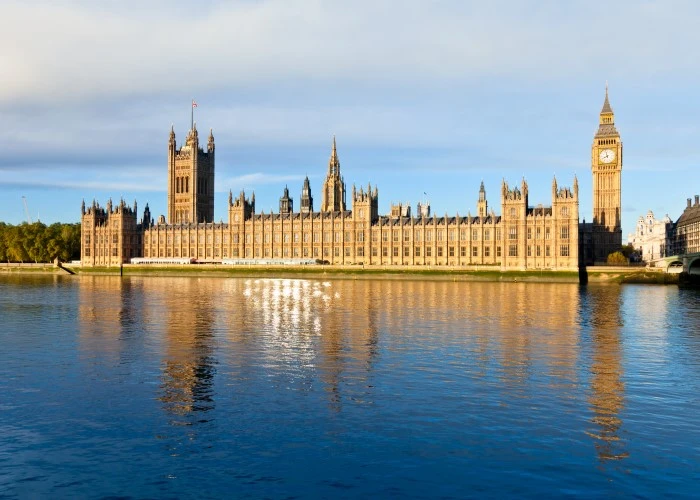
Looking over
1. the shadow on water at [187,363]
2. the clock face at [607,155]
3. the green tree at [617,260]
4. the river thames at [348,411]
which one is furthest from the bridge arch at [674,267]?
the shadow on water at [187,363]

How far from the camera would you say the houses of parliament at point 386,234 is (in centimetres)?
14900

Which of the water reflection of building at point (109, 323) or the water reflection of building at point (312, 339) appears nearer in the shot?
the water reflection of building at point (312, 339)

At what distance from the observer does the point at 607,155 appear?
175 metres

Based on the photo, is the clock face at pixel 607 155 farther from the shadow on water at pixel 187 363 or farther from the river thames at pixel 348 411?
the shadow on water at pixel 187 363

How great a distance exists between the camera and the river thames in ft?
65.5

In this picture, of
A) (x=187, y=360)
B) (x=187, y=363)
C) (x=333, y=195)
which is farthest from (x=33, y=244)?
(x=187, y=363)

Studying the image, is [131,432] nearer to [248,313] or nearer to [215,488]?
[215,488]

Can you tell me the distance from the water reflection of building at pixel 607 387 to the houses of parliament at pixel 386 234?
3558 inches

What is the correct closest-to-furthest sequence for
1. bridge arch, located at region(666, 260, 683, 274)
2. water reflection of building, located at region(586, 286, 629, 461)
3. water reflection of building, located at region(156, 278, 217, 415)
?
water reflection of building, located at region(586, 286, 629, 461)
water reflection of building, located at region(156, 278, 217, 415)
bridge arch, located at region(666, 260, 683, 274)

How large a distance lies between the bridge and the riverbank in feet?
7.70

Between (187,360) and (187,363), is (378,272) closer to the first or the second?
(187,360)

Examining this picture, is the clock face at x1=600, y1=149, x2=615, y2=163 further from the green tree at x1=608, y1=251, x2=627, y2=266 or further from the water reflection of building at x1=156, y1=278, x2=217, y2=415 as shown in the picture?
the water reflection of building at x1=156, y1=278, x2=217, y2=415

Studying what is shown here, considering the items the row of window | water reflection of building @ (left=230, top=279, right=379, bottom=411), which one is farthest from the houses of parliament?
water reflection of building @ (left=230, top=279, right=379, bottom=411)

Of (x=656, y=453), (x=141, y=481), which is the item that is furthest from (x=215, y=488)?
(x=656, y=453)
